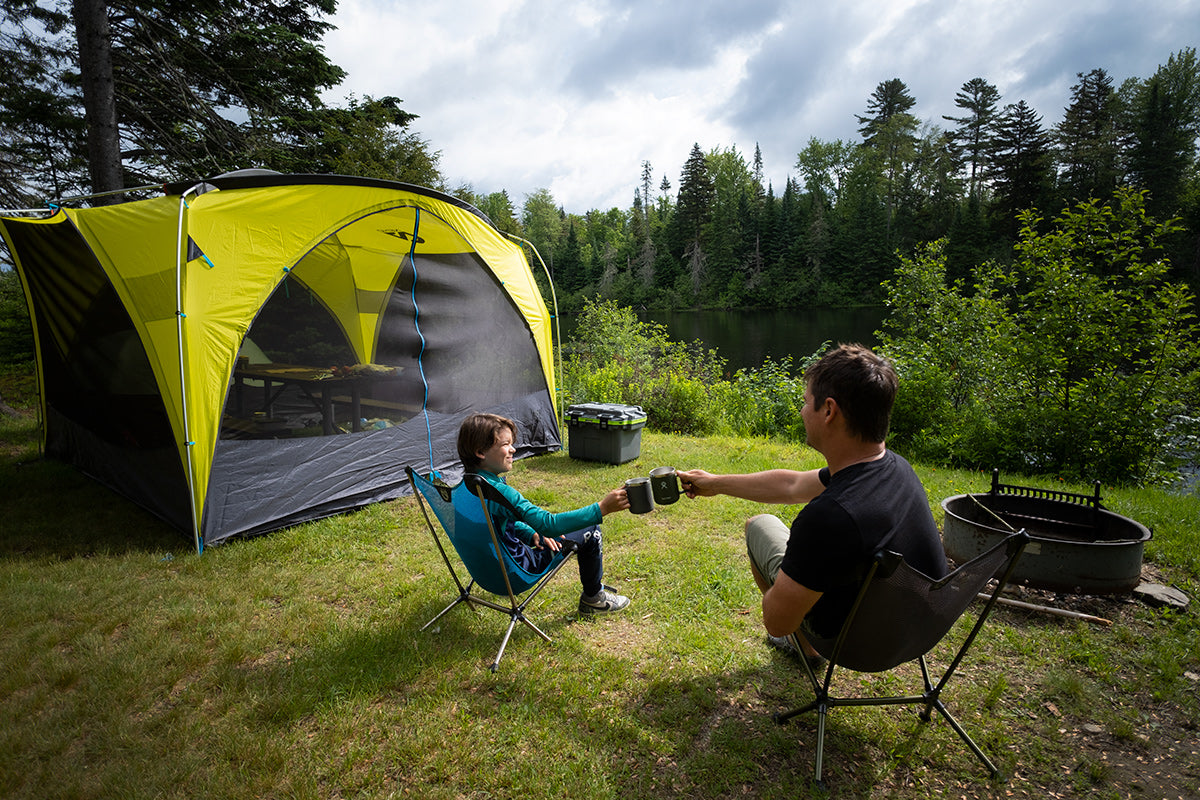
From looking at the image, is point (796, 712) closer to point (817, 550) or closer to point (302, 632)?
point (817, 550)

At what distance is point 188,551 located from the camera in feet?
12.3

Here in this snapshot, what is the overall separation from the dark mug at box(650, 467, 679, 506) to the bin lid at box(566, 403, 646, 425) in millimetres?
3310

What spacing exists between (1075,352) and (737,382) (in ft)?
14.2

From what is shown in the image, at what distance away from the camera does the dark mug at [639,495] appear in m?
2.24

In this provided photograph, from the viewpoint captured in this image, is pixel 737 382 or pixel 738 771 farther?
pixel 737 382

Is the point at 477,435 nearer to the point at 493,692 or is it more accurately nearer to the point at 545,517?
the point at 545,517

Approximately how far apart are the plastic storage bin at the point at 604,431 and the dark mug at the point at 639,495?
337 centimetres

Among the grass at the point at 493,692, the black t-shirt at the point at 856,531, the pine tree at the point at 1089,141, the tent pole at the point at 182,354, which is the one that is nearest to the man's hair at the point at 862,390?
the black t-shirt at the point at 856,531

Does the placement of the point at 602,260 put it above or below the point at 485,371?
above

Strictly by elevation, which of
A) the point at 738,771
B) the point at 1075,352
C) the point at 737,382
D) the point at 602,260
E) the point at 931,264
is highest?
the point at 602,260

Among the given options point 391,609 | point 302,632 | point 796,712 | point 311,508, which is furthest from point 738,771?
point 311,508

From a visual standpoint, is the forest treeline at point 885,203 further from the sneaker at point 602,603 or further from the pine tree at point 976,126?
the sneaker at point 602,603

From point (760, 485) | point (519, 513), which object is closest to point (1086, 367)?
point (760, 485)

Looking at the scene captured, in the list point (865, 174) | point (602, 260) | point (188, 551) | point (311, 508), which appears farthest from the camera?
point (602, 260)
